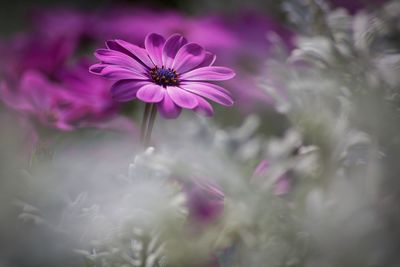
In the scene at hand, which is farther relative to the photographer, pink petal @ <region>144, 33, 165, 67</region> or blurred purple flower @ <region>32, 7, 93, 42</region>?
blurred purple flower @ <region>32, 7, 93, 42</region>

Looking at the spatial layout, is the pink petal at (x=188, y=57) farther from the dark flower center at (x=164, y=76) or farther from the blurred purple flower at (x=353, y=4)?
the blurred purple flower at (x=353, y=4)

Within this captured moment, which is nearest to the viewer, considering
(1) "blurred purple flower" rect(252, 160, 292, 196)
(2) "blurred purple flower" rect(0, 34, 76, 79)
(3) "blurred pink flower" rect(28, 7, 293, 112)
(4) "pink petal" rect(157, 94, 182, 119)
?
(4) "pink petal" rect(157, 94, 182, 119)

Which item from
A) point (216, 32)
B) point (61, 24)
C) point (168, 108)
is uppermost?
point (61, 24)

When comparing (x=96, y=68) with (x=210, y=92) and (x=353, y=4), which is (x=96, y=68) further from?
(x=353, y=4)

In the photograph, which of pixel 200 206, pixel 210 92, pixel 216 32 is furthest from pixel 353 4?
pixel 210 92

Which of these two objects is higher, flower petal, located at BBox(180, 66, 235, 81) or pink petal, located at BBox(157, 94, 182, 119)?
flower petal, located at BBox(180, 66, 235, 81)

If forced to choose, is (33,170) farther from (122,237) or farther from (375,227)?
(375,227)

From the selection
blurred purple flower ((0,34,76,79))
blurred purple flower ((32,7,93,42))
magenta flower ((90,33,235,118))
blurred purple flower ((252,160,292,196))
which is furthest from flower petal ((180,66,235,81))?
blurred purple flower ((32,7,93,42))

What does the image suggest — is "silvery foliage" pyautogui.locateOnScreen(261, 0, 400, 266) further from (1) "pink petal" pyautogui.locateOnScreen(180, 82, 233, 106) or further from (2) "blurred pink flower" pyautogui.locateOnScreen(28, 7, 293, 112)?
(2) "blurred pink flower" pyautogui.locateOnScreen(28, 7, 293, 112)
